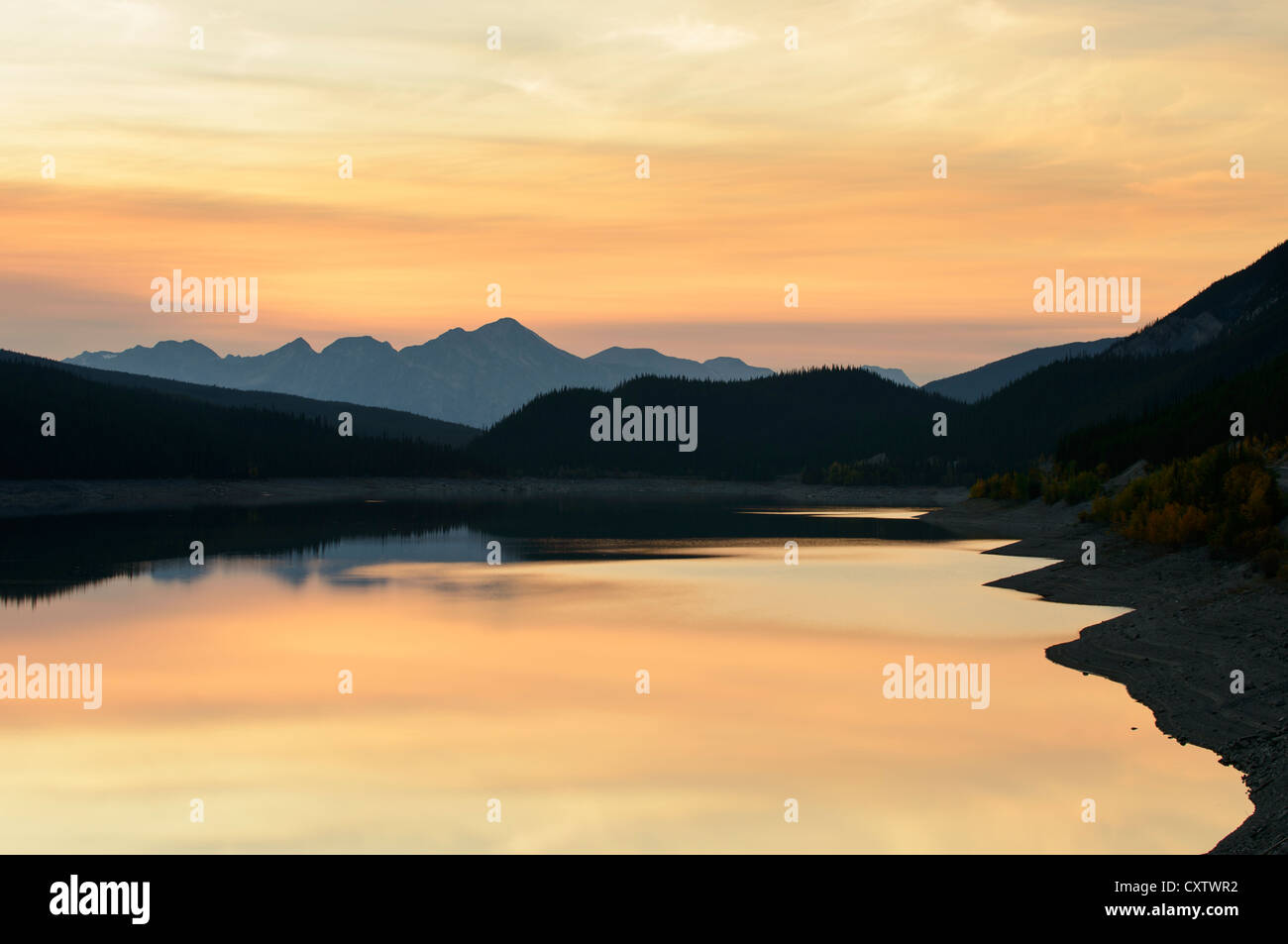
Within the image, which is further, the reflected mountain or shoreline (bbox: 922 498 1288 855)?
the reflected mountain

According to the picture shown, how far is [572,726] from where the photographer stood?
91.1ft

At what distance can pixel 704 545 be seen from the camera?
8606 centimetres

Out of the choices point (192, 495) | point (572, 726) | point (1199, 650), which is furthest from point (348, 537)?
point (1199, 650)

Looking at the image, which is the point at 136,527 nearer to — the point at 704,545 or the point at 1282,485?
the point at 704,545

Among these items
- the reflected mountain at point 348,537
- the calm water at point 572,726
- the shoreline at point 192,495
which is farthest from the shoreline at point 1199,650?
the shoreline at point 192,495

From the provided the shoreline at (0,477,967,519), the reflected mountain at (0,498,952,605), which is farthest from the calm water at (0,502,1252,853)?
the shoreline at (0,477,967,519)

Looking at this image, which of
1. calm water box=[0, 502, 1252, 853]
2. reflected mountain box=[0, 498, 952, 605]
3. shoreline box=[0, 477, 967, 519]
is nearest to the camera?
calm water box=[0, 502, 1252, 853]

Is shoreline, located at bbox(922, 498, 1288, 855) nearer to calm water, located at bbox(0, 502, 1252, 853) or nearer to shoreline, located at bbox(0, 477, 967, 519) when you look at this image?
calm water, located at bbox(0, 502, 1252, 853)

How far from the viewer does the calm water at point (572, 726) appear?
19922mm

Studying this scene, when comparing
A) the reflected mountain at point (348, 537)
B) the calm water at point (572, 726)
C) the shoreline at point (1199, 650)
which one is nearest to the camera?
the calm water at point (572, 726)

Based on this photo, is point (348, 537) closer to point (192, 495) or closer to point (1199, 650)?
point (192, 495)

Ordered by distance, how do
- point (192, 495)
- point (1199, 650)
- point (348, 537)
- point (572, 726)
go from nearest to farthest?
point (572, 726) < point (1199, 650) < point (348, 537) < point (192, 495)

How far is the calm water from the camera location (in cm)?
1992

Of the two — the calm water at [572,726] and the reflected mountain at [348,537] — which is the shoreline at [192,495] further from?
the calm water at [572,726]
